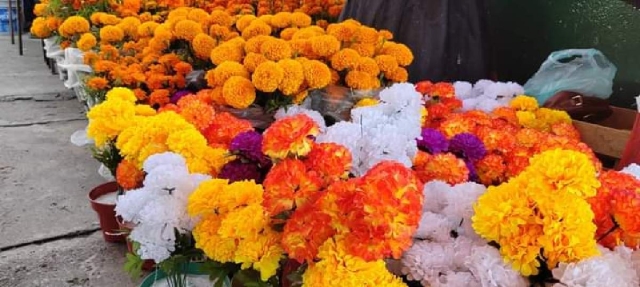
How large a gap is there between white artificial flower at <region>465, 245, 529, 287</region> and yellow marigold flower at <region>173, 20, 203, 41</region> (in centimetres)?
214

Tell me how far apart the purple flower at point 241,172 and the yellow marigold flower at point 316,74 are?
29.9 inches

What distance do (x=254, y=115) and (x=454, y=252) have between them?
1.24m

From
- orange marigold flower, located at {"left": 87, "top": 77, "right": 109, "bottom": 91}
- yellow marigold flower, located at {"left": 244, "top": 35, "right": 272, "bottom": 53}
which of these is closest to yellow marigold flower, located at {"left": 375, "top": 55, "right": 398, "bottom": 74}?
yellow marigold flower, located at {"left": 244, "top": 35, "right": 272, "bottom": 53}

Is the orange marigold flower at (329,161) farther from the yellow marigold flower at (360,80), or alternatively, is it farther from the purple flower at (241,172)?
the yellow marigold flower at (360,80)

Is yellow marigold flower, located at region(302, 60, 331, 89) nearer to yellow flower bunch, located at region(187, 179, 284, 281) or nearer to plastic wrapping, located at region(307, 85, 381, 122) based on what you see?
plastic wrapping, located at region(307, 85, 381, 122)

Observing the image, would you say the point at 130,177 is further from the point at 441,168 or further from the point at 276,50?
the point at 441,168

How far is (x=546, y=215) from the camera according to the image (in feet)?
3.22

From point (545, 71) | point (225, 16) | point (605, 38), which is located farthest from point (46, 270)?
point (605, 38)

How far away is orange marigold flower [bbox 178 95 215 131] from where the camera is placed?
1972 mm

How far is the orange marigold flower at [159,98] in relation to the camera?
2.74 m

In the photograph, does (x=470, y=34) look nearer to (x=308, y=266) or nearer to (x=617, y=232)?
(x=617, y=232)

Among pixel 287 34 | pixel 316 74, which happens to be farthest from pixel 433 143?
pixel 287 34

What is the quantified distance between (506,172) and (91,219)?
2.46 m

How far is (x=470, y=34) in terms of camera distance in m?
2.96
